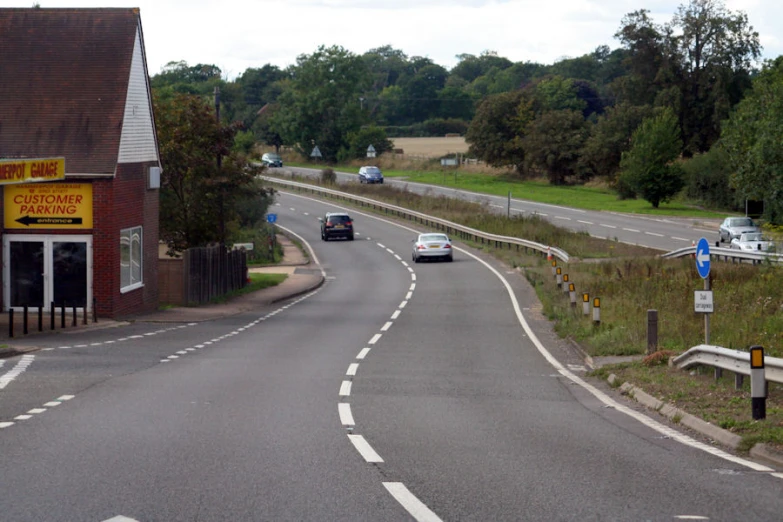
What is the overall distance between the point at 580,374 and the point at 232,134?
22412 mm

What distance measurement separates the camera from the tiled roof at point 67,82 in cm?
2688

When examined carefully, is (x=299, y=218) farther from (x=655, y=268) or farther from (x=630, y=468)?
(x=630, y=468)

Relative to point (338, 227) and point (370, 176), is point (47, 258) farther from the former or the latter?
point (370, 176)

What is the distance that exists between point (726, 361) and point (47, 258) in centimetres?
1965

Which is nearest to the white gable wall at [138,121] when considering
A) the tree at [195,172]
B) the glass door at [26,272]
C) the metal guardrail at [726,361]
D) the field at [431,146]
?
the glass door at [26,272]

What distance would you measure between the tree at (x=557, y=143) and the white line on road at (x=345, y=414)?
264 ft

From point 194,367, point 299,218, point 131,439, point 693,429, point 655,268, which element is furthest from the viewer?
point 299,218

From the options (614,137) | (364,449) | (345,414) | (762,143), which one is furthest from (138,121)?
(614,137)

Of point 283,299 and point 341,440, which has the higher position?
point 341,440

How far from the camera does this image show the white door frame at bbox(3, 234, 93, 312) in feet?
87.6

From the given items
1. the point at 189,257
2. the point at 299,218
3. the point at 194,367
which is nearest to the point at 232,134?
the point at 189,257

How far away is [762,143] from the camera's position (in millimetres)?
52625

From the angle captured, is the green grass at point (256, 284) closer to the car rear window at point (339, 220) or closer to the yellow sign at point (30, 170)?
the yellow sign at point (30, 170)

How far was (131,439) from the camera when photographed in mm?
9922
